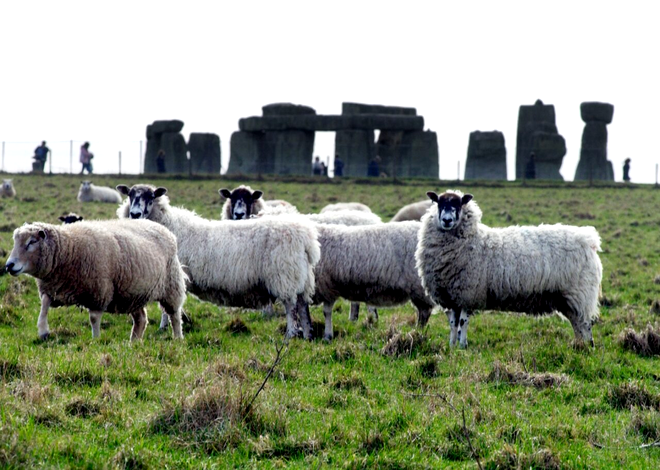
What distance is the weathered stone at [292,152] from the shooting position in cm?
4306

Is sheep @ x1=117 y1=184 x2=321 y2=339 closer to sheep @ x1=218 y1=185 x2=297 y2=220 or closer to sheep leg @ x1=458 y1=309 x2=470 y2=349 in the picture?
sheep leg @ x1=458 y1=309 x2=470 y2=349

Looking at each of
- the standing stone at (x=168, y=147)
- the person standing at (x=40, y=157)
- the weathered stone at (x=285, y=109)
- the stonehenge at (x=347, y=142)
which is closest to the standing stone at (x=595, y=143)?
the stonehenge at (x=347, y=142)

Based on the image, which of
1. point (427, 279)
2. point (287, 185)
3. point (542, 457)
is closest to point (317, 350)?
point (427, 279)

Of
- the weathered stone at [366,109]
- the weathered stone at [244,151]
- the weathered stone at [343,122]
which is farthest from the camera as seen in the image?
the weathered stone at [366,109]

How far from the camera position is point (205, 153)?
45281 millimetres

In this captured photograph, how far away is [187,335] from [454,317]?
3.16 meters

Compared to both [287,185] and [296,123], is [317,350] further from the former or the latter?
[296,123]

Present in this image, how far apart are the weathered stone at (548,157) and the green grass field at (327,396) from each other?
32.9m

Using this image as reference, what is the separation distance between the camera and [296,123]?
144 feet

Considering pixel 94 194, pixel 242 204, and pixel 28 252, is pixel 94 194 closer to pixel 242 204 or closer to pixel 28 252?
pixel 242 204

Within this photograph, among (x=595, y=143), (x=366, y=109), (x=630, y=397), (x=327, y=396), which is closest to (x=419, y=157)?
(x=366, y=109)

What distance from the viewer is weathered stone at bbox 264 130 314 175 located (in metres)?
43.1

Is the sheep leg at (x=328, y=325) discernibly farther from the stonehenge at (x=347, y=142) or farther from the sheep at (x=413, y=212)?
the stonehenge at (x=347, y=142)

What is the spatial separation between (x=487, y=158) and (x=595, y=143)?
620 centimetres
